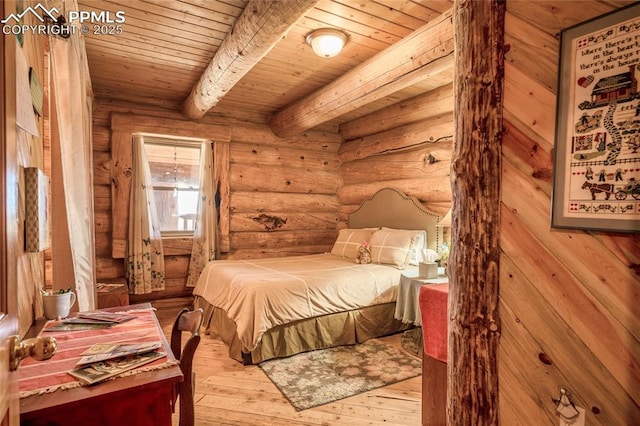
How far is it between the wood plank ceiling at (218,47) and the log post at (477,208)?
1.05 metres

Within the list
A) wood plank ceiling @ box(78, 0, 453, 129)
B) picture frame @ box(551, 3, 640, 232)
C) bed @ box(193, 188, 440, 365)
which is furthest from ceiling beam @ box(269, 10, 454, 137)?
bed @ box(193, 188, 440, 365)

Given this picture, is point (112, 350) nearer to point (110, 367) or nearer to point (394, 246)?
point (110, 367)

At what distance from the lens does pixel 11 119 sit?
2.47ft

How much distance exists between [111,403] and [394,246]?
3.11m

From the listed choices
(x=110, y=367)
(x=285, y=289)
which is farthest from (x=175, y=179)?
(x=110, y=367)

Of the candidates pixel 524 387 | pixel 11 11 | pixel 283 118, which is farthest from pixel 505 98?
pixel 283 118

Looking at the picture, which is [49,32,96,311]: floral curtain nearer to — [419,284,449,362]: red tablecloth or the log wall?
[419,284,449,362]: red tablecloth

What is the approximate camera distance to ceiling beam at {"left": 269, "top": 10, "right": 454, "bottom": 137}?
226 cm

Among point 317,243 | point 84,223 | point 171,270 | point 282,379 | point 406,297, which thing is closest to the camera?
point 84,223

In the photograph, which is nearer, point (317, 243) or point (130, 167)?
point (130, 167)

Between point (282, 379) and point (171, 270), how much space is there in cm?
230

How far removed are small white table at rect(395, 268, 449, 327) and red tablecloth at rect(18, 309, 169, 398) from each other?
2.06 metres

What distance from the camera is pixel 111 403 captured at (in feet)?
3.25

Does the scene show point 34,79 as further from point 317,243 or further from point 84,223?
point 317,243
